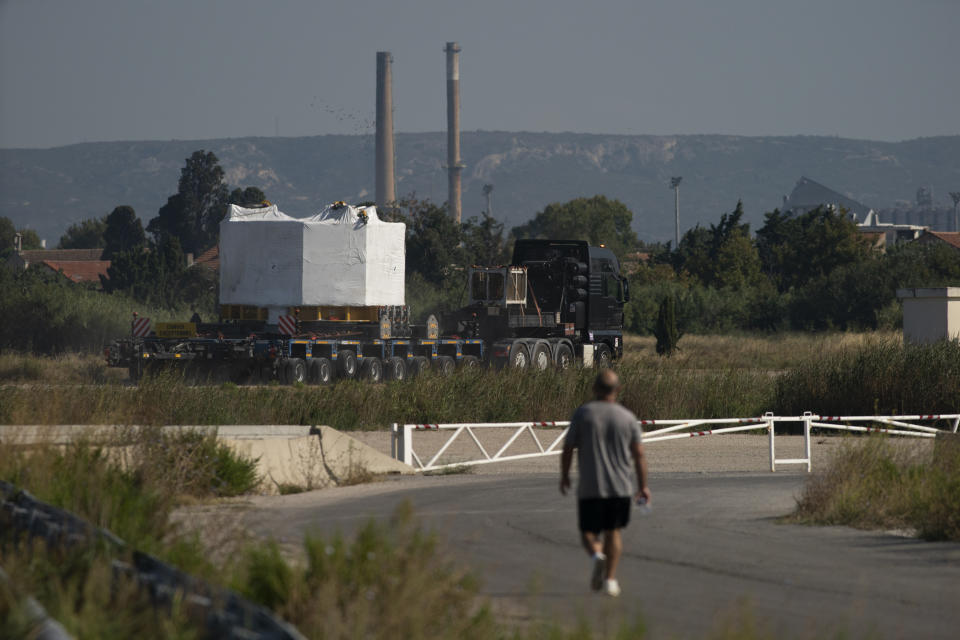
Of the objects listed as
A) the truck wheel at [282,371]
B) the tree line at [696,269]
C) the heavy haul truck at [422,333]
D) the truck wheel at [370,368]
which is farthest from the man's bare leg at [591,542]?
the tree line at [696,269]

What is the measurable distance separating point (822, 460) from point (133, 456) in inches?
467

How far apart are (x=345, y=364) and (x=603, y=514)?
89.6 feet

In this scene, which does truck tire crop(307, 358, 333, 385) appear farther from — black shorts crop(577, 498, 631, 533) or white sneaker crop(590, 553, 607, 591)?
white sneaker crop(590, 553, 607, 591)

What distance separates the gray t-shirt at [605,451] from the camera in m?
9.47

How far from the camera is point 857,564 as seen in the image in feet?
36.2

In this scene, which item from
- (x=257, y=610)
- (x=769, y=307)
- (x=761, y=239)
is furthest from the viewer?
(x=761, y=239)

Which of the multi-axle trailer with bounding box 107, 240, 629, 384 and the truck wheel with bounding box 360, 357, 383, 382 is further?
the truck wheel with bounding box 360, 357, 383, 382

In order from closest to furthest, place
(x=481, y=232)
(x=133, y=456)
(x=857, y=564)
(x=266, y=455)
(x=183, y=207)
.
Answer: (x=857, y=564)
(x=133, y=456)
(x=266, y=455)
(x=481, y=232)
(x=183, y=207)

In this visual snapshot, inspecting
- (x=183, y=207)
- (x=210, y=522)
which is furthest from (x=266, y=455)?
(x=183, y=207)

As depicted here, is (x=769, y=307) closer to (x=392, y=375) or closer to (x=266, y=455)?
(x=392, y=375)

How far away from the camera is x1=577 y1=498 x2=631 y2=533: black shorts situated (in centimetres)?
945

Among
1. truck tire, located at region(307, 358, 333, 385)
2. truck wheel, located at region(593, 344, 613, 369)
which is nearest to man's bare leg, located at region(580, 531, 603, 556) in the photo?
truck tire, located at region(307, 358, 333, 385)

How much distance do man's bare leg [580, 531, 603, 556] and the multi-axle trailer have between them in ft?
72.6

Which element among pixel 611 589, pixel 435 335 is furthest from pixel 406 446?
pixel 435 335
